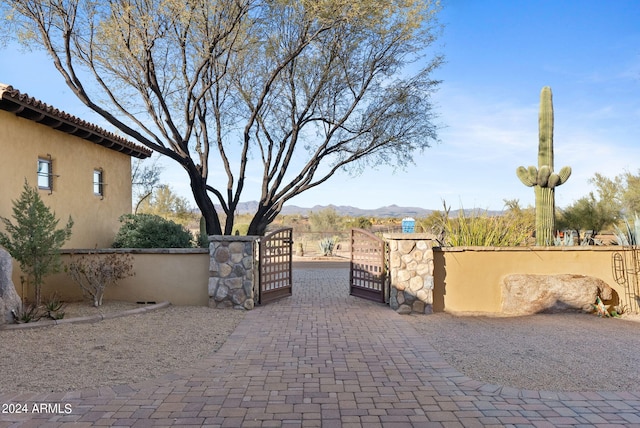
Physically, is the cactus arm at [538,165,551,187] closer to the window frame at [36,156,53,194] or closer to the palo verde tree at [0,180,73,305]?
the palo verde tree at [0,180,73,305]

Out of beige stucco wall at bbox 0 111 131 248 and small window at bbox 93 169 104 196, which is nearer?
beige stucco wall at bbox 0 111 131 248

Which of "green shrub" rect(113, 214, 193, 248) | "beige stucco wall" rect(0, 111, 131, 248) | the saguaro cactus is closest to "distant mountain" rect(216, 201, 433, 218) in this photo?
the saguaro cactus

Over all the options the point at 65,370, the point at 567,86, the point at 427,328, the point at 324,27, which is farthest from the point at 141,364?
the point at 567,86

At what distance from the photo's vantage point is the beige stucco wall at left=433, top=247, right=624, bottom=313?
8.80 meters

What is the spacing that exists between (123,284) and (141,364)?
450 cm

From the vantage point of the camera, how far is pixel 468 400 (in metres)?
4.28

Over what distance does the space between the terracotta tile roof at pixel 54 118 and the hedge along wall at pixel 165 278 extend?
3.03 m

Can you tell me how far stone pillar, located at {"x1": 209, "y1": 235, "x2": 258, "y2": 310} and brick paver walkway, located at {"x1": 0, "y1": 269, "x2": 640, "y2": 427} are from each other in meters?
2.74

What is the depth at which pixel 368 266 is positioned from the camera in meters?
9.84

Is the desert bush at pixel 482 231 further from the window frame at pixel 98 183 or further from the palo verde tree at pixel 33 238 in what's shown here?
the window frame at pixel 98 183

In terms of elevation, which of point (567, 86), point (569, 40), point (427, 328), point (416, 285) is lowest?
point (427, 328)

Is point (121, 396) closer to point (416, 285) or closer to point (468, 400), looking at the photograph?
point (468, 400)

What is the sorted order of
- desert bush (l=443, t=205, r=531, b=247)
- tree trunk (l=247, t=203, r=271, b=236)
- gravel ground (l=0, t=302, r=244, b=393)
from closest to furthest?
1. gravel ground (l=0, t=302, r=244, b=393)
2. desert bush (l=443, t=205, r=531, b=247)
3. tree trunk (l=247, t=203, r=271, b=236)

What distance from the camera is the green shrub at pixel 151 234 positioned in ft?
36.7
